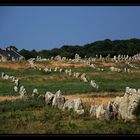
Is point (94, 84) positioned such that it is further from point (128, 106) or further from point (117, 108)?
point (128, 106)

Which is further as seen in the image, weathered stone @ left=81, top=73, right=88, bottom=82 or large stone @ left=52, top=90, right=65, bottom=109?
weathered stone @ left=81, top=73, right=88, bottom=82

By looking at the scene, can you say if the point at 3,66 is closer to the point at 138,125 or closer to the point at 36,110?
the point at 36,110

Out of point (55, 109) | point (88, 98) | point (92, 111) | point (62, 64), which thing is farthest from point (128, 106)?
point (62, 64)

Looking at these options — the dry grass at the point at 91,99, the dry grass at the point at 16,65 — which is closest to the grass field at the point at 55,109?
the dry grass at the point at 91,99

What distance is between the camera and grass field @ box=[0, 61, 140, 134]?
12.5m

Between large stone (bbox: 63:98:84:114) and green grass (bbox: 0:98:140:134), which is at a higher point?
large stone (bbox: 63:98:84:114)

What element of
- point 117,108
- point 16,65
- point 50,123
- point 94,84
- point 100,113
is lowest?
point 50,123

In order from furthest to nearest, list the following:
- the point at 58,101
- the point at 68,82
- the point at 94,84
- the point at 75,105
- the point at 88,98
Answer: the point at 68,82, the point at 94,84, the point at 88,98, the point at 58,101, the point at 75,105

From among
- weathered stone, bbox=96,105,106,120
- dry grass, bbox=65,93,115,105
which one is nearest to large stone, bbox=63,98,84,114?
weathered stone, bbox=96,105,106,120

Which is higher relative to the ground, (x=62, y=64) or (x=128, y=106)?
(x=62, y=64)

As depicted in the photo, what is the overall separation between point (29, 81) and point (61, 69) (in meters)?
5.42

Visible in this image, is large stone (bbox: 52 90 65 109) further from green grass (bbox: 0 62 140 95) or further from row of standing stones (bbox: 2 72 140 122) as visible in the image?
green grass (bbox: 0 62 140 95)

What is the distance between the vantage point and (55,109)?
15.4m

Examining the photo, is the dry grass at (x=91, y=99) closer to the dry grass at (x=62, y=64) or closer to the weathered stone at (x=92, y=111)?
the weathered stone at (x=92, y=111)
